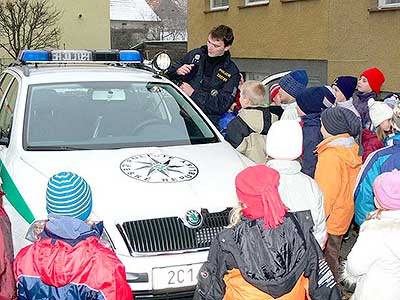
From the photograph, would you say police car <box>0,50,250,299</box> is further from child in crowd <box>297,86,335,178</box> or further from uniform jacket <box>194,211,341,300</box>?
uniform jacket <box>194,211,341,300</box>

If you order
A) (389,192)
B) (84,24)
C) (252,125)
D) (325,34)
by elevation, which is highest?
(84,24)

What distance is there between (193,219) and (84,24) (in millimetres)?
29702

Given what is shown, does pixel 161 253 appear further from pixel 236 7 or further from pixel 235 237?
pixel 236 7

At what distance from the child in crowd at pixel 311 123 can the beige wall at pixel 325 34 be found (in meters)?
5.59

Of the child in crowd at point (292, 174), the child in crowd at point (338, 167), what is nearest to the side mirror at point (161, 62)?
the child in crowd at point (338, 167)

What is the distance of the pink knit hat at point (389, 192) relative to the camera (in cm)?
329

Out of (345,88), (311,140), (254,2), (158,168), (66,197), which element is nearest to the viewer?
(66,197)

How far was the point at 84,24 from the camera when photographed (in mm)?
32438

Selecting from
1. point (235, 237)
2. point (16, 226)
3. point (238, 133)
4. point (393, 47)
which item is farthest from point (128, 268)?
point (393, 47)

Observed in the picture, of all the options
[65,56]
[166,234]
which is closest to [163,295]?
[166,234]

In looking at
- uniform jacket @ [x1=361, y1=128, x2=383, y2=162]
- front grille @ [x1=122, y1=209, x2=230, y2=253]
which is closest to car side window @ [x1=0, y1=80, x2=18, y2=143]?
front grille @ [x1=122, y1=209, x2=230, y2=253]

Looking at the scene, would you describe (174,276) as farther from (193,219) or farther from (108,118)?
(108,118)

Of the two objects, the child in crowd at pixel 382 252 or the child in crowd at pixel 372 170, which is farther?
the child in crowd at pixel 372 170

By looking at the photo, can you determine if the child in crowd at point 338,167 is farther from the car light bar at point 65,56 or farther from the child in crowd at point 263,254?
the car light bar at point 65,56
